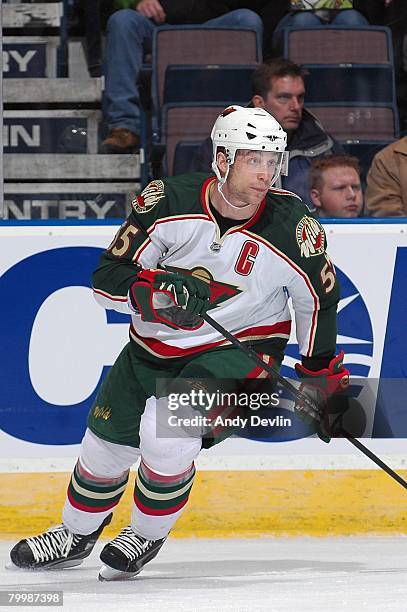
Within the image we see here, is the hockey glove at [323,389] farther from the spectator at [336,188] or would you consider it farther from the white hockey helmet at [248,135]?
the spectator at [336,188]

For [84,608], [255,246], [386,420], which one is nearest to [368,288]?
[386,420]

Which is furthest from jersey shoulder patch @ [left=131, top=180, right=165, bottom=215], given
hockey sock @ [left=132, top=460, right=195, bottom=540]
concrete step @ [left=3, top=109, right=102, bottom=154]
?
concrete step @ [left=3, top=109, right=102, bottom=154]

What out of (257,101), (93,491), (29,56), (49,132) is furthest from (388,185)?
(93,491)

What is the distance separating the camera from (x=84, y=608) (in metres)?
2.83

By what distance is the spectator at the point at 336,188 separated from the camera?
4.23m

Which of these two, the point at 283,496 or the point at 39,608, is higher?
the point at 39,608

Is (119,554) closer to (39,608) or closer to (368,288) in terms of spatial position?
(39,608)

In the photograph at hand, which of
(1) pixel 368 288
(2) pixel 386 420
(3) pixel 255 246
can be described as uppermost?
(3) pixel 255 246

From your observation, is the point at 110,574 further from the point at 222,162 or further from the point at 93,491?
the point at 222,162

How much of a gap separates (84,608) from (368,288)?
170cm

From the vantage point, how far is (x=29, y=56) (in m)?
4.48

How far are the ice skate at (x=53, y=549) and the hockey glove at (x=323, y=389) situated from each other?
624mm

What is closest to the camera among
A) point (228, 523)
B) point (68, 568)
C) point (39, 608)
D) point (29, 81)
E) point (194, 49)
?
point (39, 608)

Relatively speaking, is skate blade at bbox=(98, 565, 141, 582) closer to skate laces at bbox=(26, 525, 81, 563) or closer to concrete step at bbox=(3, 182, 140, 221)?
skate laces at bbox=(26, 525, 81, 563)
